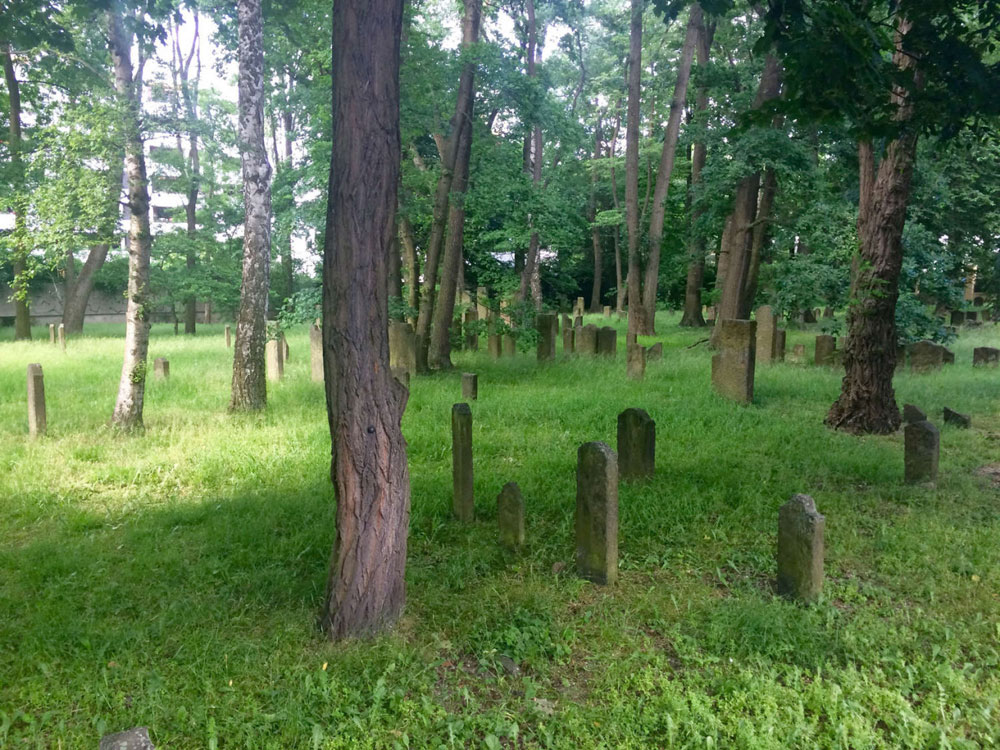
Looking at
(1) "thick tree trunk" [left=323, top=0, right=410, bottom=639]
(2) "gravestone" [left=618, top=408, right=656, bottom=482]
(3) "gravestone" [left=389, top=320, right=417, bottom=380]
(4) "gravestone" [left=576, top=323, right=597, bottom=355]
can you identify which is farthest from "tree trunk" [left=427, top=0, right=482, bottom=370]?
(1) "thick tree trunk" [left=323, top=0, right=410, bottom=639]

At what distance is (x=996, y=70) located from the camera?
5828 mm

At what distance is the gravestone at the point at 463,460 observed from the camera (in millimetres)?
5434

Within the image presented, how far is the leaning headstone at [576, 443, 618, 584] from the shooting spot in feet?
14.3

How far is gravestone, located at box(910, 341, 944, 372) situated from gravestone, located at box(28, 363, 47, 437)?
49.0 ft

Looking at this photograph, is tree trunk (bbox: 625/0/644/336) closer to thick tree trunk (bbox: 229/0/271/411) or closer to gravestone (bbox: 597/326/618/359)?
gravestone (bbox: 597/326/618/359)

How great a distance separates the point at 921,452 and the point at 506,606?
14.0ft

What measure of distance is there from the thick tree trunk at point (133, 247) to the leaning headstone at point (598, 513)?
6337mm

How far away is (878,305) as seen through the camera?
8164 millimetres

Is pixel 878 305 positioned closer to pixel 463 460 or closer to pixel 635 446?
pixel 635 446

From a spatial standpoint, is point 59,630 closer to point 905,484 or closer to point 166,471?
point 166,471

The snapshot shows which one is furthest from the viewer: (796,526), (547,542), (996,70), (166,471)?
(166,471)

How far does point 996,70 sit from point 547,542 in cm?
543

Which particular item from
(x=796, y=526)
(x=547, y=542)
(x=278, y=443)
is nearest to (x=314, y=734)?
(x=547, y=542)

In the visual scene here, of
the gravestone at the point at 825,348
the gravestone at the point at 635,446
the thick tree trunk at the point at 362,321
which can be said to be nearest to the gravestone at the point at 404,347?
the gravestone at the point at 635,446
